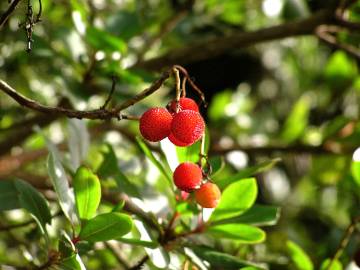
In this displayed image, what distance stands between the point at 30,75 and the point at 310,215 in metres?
1.23

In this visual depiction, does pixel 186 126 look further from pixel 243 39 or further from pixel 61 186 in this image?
pixel 243 39

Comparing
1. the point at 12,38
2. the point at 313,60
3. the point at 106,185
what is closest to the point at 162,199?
the point at 106,185

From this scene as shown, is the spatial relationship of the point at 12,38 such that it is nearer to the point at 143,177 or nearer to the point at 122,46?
the point at 122,46

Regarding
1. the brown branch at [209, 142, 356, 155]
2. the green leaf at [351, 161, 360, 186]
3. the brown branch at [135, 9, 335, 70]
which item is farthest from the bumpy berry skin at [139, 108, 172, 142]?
the brown branch at [209, 142, 356, 155]

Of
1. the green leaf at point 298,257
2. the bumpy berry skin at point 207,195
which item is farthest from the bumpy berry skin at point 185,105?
the green leaf at point 298,257

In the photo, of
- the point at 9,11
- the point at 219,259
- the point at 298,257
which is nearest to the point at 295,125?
the point at 298,257

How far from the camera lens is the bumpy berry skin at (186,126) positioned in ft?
2.77

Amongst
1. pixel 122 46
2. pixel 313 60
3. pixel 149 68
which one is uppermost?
pixel 122 46

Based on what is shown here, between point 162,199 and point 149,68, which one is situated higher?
point 149,68

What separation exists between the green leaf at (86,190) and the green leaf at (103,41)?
1.53ft

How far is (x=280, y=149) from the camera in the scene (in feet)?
5.46

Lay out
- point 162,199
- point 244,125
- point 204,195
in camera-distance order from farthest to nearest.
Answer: point 244,125
point 162,199
point 204,195

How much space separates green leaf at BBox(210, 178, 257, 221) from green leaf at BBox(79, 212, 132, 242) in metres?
0.25

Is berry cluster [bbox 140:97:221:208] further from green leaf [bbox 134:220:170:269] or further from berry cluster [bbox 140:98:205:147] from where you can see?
green leaf [bbox 134:220:170:269]
